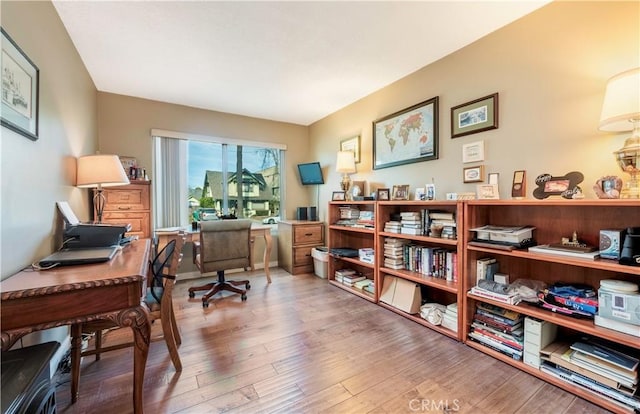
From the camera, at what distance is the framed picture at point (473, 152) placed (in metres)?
2.23

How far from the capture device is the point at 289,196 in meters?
4.62

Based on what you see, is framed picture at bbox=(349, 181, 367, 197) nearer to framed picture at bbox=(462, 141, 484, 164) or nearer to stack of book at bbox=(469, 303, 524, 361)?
framed picture at bbox=(462, 141, 484, 164)

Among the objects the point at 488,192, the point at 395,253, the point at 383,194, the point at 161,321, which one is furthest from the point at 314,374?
the point at 383,194

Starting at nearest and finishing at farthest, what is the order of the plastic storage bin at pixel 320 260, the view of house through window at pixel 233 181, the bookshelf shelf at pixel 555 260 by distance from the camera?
the bookshelf shelf at pixel 555 260 → the plastic storage bin at pixel 320 260 → the view of house through window at pixel 233 181

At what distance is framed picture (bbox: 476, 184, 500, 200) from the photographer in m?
2.08

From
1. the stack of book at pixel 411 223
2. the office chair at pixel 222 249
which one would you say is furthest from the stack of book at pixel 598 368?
the office chair at pixel 222 249

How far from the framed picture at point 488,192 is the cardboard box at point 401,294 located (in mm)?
1005

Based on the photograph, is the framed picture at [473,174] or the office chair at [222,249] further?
the office chair at [222,249]

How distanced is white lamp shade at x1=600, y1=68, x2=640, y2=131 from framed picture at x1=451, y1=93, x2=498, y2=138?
73 centimetres

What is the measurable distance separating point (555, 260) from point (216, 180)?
13.0ft

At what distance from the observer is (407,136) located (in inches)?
113

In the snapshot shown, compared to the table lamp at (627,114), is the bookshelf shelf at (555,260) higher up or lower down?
lower down

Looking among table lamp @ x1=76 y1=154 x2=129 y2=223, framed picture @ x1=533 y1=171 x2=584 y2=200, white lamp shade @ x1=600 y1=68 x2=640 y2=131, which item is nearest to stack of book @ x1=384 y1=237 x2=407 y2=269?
framed picture @ x1=533 y1=171 x2=584 y2=200

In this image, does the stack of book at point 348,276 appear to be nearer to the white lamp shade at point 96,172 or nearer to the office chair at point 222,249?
the office chair at point 222,249
